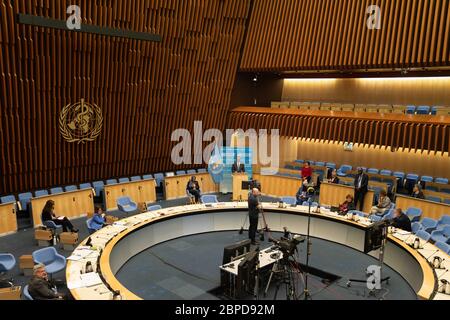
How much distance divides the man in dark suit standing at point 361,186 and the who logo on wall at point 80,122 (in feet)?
27.1

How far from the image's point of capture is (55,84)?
1130 cm

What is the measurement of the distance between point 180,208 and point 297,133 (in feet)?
21.2

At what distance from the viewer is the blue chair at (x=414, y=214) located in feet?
34.8

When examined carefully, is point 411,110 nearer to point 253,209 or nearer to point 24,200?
point 253,209

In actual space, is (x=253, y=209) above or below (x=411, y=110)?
below

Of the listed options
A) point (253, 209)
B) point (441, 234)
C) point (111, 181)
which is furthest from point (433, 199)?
point (111, 181)

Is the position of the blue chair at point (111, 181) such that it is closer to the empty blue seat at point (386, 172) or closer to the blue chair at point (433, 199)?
the empty blue seat at point (386, 172)

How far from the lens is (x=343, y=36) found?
1338 centimetres

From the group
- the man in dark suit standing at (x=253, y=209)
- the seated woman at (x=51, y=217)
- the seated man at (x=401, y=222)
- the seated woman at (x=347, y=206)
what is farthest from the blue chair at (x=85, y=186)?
the seated man at (x=401, y=222)

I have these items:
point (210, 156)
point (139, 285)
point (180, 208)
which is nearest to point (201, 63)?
point (210, 156)

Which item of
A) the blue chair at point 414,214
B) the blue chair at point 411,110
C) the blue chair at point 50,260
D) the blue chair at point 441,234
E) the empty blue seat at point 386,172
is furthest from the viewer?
the empty blue seat at point 386,172

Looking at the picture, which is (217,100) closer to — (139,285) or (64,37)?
(64,37)

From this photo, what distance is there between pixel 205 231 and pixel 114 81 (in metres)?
5.66

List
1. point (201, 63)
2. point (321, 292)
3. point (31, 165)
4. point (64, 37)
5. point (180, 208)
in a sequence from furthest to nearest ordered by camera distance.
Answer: point (201, 63) < point (31, 165) < point (64, 37) < point (180, 208) < point (321, 292)
